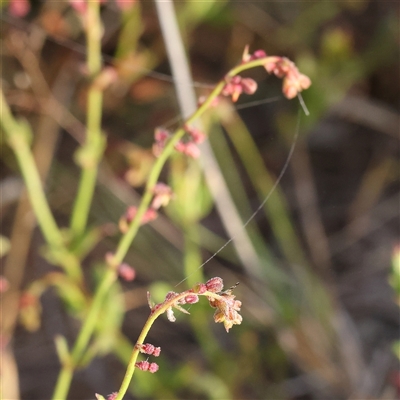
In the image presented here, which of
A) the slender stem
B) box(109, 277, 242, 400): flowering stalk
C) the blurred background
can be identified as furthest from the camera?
the blurred background

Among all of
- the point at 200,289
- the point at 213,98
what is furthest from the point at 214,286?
the point at 213,98

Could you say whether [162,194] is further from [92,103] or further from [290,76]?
[92,103]

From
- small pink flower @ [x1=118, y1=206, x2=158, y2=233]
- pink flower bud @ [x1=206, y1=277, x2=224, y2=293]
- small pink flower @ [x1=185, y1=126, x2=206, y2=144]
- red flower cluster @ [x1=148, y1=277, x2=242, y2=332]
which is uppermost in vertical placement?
small pink flower @ [x1=185, y1=126, x2=206, y2=144]

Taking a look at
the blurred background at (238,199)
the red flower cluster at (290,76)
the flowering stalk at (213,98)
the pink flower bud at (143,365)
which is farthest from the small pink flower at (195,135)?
the blurred background at (238,199)

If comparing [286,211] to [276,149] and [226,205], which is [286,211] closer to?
[276,149]

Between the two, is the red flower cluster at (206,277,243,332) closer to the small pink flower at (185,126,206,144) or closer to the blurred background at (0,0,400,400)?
the small pink flower at (185,126,206,144)

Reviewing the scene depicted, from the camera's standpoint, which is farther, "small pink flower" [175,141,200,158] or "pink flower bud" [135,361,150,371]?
"small pink flower" [175,141,200,158]

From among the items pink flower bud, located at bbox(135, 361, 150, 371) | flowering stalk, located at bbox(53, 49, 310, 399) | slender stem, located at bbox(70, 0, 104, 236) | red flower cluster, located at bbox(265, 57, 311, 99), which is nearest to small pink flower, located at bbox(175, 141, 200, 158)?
flowering stalk, located at bbox(53, 49, 310, 399)

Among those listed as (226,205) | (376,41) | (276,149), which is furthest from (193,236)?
(376,41)

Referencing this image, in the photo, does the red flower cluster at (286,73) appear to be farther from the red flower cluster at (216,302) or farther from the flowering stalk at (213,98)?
the red flower cluster at (216,302)
